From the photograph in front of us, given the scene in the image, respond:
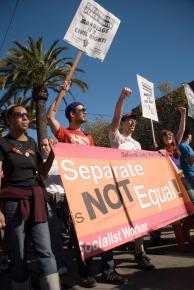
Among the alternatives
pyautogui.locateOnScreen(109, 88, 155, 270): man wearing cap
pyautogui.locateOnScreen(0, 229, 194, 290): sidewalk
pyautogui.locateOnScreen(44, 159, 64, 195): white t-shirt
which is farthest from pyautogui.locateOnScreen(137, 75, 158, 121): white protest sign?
pyautogui.locateOnScreen(0, 229, 194, 290): sidewalk

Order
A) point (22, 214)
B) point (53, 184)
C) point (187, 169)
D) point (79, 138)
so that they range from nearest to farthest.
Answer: point (22, 214) → point (79, 138) → point (187, 169) → point (53, 184)

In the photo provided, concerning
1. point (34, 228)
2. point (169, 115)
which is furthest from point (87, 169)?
point (169, 115)

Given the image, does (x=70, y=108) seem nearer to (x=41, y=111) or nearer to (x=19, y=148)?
(x=19, y=148)

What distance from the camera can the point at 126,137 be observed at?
4070mm

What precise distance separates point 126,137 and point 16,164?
1.76 meters

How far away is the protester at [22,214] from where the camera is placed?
254cm

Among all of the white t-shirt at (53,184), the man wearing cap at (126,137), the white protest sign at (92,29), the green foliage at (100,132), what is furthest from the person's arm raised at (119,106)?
the green foliage at (100,132)

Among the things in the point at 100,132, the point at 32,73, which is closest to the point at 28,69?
the point at 32,73

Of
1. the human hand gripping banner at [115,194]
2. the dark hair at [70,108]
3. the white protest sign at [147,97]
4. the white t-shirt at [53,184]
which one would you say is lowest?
the white t-shirt at [53,184]

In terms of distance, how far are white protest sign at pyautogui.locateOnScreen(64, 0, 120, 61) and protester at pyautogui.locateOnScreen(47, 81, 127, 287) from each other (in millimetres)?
794

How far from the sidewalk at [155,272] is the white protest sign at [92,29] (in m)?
2.56

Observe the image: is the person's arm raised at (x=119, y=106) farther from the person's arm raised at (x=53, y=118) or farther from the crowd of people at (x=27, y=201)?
the person's arm raised at (x=53, y=118)

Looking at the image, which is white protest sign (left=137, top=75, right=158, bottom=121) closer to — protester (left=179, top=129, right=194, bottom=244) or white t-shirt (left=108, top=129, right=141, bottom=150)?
protester (left=179, top=129, right=194, bottom=244)

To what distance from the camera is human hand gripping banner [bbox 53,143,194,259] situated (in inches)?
110
